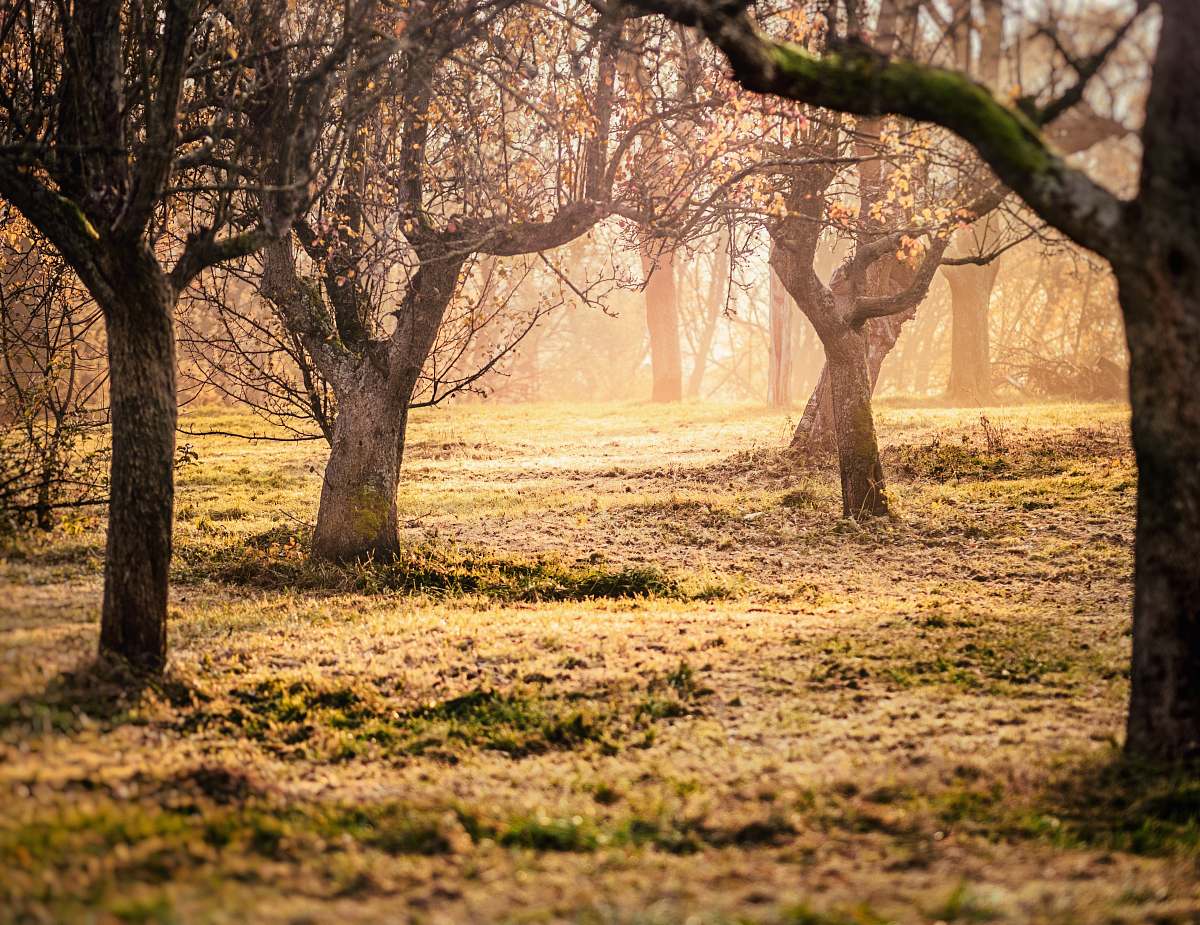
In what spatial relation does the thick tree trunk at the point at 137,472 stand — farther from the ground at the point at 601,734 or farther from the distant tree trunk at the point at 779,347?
the distant tree trunk at the point at 779,347

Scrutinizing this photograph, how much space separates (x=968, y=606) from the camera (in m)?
9.37

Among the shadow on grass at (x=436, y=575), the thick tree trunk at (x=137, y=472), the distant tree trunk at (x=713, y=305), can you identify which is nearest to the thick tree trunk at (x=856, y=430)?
the shadow on grass at (x=436, y=575)

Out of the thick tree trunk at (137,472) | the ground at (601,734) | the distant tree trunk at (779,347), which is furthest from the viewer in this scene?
the distant tree trunk at (779,347)

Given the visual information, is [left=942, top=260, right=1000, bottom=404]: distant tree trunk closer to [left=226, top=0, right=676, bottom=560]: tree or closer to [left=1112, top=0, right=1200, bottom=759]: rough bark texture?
[left=226, top=0, right=676, bottom=560]: tree

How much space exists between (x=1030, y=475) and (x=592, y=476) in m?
6.94

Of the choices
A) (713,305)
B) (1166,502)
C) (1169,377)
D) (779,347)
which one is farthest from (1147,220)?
(713,305)

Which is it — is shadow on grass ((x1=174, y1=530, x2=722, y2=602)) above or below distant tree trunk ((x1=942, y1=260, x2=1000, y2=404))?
below

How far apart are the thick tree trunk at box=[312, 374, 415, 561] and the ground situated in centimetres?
39

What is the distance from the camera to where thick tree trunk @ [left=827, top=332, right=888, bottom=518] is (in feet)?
43.1

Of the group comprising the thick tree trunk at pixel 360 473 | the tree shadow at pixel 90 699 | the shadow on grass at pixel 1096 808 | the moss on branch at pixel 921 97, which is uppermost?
the moss on branch at pixel 921 97

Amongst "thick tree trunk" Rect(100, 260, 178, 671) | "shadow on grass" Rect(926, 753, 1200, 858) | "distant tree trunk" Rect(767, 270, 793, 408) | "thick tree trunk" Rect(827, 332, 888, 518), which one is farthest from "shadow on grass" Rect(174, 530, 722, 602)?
"distant tree trunk" Rect(767, 270, 793, 408)

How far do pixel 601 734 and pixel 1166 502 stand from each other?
3428mm

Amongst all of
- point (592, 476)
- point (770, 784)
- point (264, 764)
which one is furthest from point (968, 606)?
point (592, 476)

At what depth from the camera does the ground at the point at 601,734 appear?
4.09 meters
